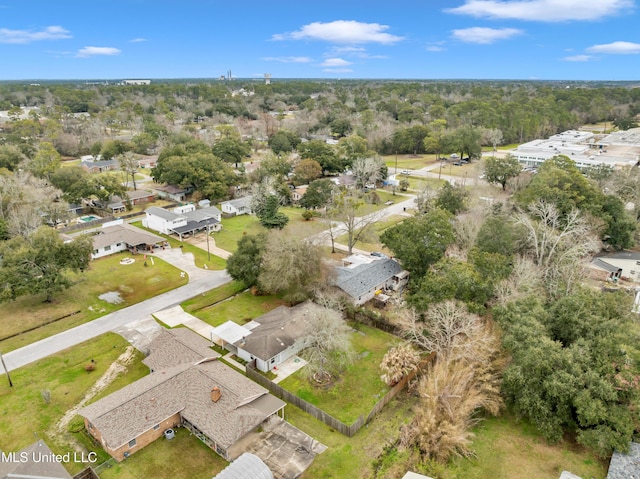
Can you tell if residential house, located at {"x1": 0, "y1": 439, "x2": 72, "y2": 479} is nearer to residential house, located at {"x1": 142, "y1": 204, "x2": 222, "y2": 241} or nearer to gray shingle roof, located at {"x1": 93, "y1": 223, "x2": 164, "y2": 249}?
gray shingle roof, located at {"x1": 93, "y1": 223, "x2": 164, "y2": 249}

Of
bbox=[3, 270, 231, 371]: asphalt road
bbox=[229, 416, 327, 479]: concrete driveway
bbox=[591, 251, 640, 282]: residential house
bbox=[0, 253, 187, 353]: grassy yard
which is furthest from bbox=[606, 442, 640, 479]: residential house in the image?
bbox=[0, 253, 187, 353]: grassy yard

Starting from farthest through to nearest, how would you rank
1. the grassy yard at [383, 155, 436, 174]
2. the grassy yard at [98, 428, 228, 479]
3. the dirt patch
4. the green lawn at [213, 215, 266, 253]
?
the grassy yard at [383, 155, 436, 174] < the green lawn at [213, 215, 266, 253] < the dirt patch < the grassy yard at [98, 428, 228, 479]

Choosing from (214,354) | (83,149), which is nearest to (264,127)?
(83,149)

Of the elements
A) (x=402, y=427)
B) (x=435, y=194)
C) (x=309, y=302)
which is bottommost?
(x=402, y=427)

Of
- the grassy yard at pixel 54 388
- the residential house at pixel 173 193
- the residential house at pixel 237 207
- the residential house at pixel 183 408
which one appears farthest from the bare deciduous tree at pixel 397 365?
the residential house at pixel 173 193

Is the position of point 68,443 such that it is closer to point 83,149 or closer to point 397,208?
point 397,208

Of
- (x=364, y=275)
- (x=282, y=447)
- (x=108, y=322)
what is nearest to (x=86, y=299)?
(x=108, y=322)
